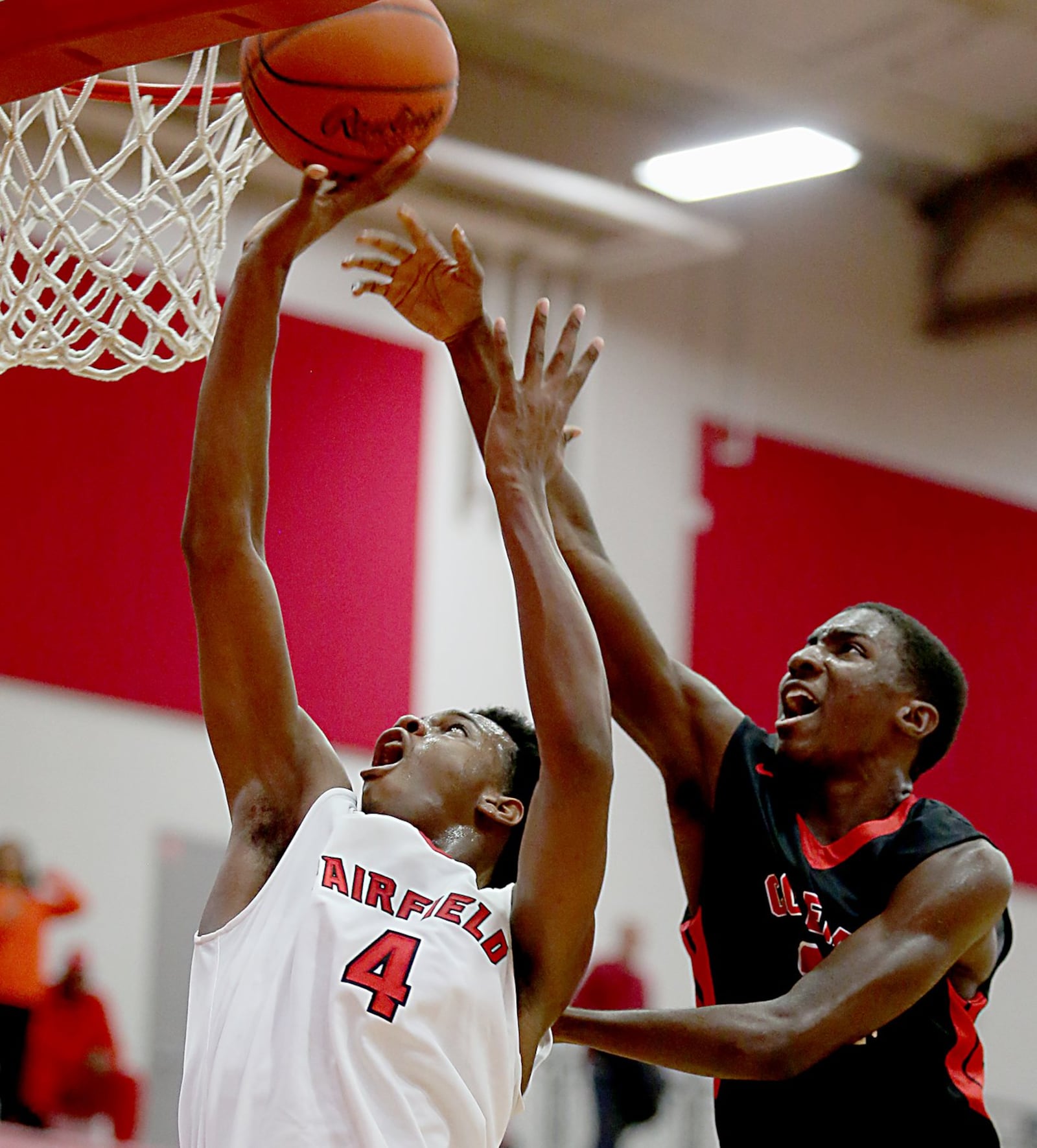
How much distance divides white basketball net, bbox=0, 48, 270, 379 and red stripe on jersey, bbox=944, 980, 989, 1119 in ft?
6.21

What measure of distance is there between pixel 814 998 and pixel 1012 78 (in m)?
9.42

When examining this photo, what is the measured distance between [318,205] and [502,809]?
1.02 m

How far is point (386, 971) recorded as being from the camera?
9.20 ft

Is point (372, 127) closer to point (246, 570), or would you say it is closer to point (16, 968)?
point (246, 570)

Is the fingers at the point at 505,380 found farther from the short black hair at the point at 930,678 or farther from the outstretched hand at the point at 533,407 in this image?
the short black hair at the point at 930,678

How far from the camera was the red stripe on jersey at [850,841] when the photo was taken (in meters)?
3.70

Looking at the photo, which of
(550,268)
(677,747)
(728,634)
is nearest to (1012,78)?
(550,268)

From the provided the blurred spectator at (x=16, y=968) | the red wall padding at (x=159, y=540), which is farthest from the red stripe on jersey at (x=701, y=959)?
the red wall padding at (x=159, y=540)

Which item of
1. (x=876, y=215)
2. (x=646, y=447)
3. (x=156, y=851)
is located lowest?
(x=156, y=851)

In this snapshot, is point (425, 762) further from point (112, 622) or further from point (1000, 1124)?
point (1000, 1124)

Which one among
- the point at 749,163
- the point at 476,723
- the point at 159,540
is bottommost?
the point at 476,723

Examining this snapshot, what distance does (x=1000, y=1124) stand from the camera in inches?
495

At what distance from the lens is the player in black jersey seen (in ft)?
11.1

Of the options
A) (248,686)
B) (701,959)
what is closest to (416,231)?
(248,686)
